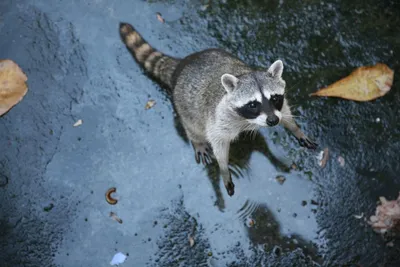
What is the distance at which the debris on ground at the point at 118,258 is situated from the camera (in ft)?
13.0

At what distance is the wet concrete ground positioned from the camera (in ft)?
13.1

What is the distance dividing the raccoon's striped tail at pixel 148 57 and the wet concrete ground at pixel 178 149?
0.35ft

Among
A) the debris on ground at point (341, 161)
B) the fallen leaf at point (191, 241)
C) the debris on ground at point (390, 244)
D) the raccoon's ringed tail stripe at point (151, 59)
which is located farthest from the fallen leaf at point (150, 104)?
the debris on ground at point (390, 244)

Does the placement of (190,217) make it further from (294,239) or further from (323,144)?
(323,144)

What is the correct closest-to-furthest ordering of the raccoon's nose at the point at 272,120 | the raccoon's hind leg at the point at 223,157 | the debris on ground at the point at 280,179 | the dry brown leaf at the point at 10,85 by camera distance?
the raccoon's nose at the point at 272,120 → the raccoon's hind leg at the point at 223,157 → the debris on ground at the point at 280,179 → the dry brown leaf at the point at 10,85

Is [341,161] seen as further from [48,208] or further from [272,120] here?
[48,208]

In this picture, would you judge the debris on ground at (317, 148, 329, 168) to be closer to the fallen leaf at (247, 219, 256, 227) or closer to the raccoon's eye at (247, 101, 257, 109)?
the fallen leaf at (247, 219, 256, 227)

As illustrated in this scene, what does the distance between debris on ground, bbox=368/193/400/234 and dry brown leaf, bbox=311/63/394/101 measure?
976mm

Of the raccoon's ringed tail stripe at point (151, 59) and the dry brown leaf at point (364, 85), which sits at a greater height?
the dry brown leaf at point (364, 85)

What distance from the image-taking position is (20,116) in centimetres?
434

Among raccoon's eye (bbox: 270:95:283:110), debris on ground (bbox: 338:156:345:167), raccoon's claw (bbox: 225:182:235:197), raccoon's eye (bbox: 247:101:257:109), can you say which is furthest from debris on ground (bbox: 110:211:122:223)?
debris on ground (bbox: 338:156:345:167)

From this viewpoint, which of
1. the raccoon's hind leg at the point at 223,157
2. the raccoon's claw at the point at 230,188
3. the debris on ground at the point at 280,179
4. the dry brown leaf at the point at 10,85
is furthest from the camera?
the dry brown leaf at the point at 10,85

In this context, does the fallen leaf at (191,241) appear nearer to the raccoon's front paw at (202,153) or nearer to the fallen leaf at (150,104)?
the raccoon's front paw at (202,153)

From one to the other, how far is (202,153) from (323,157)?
1.08m
